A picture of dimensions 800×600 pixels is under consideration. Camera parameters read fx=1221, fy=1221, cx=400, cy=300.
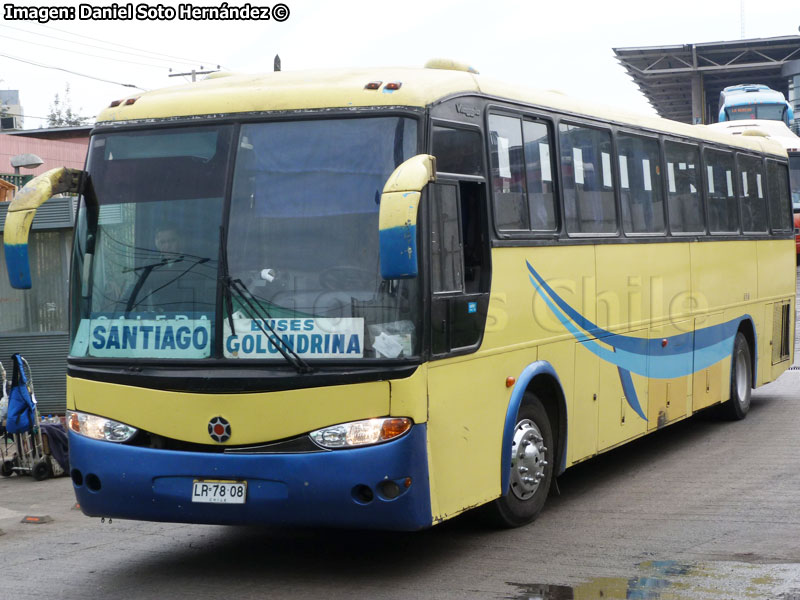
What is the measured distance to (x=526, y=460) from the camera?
8344 mm

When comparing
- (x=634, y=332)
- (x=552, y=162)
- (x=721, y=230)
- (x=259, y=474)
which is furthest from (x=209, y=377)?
(x=721, y=230)

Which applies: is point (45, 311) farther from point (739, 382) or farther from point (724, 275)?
point (739, 382)

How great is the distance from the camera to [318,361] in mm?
6789

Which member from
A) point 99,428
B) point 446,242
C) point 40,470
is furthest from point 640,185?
point 40,470

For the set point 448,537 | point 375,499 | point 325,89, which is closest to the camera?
point 375,499

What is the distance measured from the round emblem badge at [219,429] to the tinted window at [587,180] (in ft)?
11.4

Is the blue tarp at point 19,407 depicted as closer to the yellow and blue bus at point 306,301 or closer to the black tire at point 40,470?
the black tire at point 40,470

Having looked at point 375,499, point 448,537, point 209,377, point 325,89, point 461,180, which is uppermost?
point 325,89

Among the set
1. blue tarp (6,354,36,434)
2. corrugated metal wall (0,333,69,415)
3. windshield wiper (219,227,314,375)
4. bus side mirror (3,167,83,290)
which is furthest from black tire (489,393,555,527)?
corrugated metal wall (0,333,69,415)

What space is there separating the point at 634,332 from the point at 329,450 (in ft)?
14.8

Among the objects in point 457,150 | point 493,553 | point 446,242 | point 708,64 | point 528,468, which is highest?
point 708,64

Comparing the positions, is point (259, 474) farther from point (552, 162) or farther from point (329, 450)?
point (552, 162)

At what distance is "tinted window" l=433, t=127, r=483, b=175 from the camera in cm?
729

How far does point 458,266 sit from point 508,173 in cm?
118
